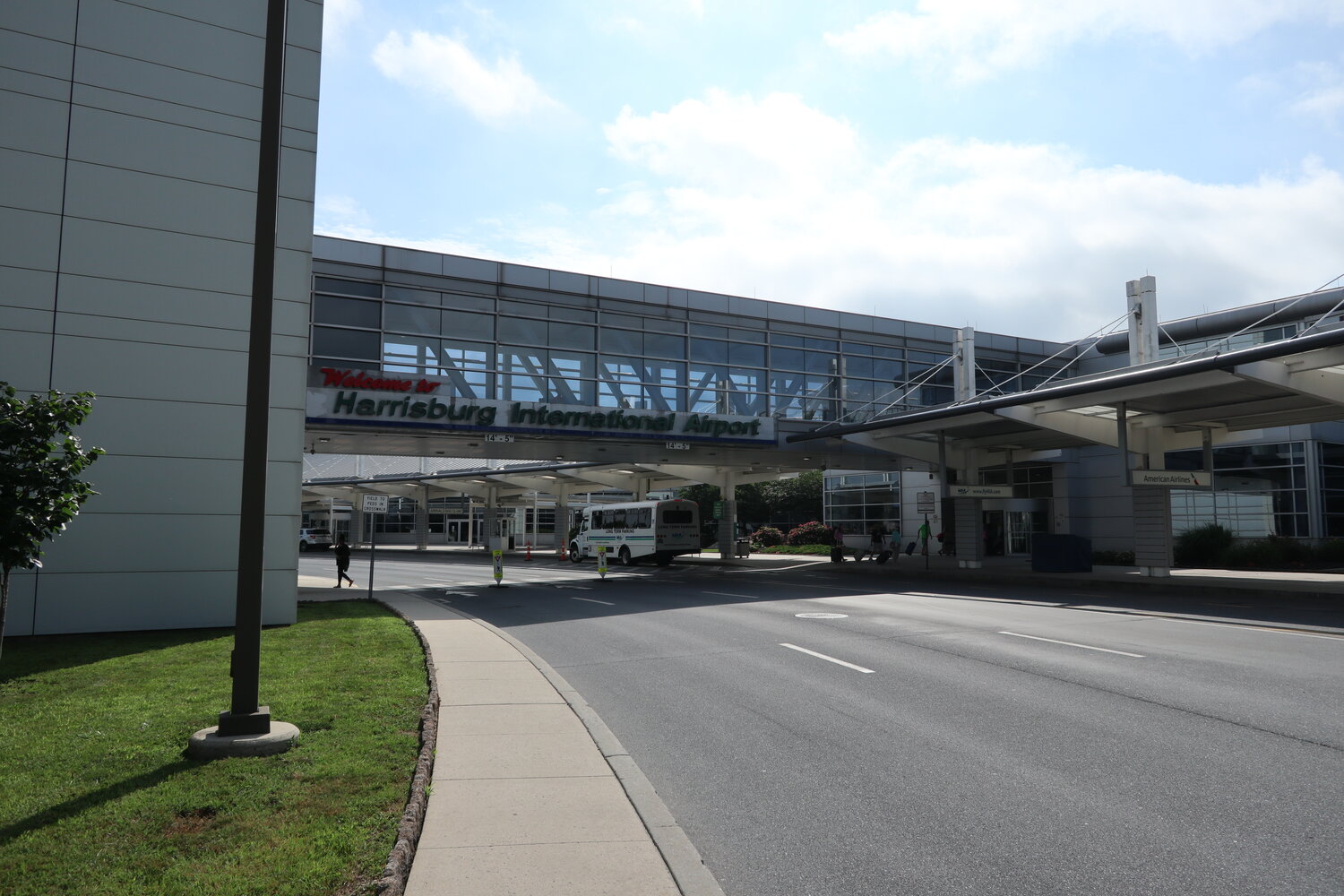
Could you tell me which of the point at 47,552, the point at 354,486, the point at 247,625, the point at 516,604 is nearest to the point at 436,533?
the point at 354,486

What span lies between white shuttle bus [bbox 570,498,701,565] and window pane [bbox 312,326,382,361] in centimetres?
1753

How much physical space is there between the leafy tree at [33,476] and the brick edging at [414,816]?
4.54m

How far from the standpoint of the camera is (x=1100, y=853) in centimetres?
506

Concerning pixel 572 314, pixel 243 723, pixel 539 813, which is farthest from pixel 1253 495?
pixel 243 723

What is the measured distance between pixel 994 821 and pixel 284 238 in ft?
50.2

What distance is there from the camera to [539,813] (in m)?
5.68

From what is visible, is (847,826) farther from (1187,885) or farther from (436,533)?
(436,533)

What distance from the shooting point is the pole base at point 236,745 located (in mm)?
6836

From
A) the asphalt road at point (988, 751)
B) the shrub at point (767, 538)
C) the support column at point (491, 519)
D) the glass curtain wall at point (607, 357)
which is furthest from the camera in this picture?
the support column at point (491, 519)

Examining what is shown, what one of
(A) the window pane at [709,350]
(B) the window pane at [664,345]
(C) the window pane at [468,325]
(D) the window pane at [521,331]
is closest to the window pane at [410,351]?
(C) the window pane at [468,325]

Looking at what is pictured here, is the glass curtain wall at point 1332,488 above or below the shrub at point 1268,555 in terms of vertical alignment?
above

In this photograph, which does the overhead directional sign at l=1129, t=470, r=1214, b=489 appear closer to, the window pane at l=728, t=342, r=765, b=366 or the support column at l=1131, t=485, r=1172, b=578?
the support column at l=1131, t=485, r=1172, b=578

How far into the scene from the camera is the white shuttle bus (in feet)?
141

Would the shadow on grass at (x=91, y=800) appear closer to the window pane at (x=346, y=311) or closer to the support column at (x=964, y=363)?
the window pane at (x=346, y=311)
